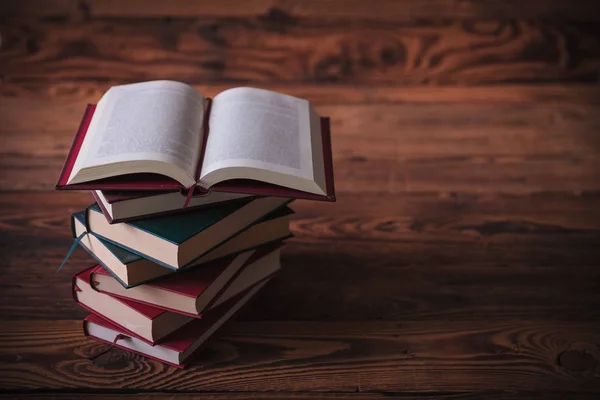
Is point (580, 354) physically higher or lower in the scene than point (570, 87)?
lower

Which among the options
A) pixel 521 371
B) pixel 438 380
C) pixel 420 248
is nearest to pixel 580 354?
pixel 521 371

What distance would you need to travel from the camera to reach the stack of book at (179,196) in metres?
1.13

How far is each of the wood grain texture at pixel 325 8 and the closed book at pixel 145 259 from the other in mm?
1171

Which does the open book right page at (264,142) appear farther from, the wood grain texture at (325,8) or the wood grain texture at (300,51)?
the wood grain texture at (325,8)

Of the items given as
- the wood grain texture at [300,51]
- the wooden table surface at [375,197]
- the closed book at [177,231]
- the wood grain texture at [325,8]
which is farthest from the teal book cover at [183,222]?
the wood grain texture at [325,8]

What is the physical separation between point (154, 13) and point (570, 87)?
1.18 meters

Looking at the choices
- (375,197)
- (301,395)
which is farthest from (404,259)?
(301,395)

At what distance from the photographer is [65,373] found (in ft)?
4.08

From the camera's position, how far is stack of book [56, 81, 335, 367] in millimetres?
1131

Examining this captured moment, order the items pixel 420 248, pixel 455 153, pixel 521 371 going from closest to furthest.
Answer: pixel 521 371 → pixel 420 248 → pixel 455 153

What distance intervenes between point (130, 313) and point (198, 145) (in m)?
0.27

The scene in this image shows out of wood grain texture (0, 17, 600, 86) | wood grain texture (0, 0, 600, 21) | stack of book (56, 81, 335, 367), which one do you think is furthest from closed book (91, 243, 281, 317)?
wood grain texture (0, 0, 600, 21)

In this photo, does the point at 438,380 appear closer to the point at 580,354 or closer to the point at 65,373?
the point at 580,354

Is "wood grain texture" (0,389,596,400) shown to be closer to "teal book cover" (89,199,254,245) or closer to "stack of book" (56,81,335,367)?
"stack of book" (56,81,335,367)
